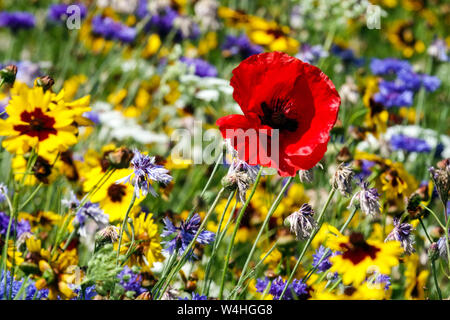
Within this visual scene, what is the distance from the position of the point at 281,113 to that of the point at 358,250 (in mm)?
272

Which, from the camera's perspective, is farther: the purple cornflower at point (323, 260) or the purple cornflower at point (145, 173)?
the purple cornflower at point (323, 260)

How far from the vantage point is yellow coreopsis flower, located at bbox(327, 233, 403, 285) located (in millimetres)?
827

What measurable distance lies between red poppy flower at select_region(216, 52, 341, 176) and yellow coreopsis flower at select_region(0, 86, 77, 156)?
29 cm

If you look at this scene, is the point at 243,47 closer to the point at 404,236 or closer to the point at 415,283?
the point at 415,283

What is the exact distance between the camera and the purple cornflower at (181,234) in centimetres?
98

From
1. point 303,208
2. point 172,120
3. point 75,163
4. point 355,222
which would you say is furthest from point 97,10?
point 303,208

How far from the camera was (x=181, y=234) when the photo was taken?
3.23 ft

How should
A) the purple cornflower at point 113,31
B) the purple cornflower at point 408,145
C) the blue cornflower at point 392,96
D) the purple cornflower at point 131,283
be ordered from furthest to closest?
the purple cornflower at point 113,31
the blue cornflower at point 392,96
the purple cornflower at point 408,145
the purple cornflower at point 131,283

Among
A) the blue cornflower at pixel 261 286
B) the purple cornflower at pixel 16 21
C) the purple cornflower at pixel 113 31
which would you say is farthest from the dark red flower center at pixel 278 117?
the purple cornflower at pixel 16 21

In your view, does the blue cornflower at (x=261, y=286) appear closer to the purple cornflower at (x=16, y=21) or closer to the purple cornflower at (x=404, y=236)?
the purple cornflower at (x=404, y=236)

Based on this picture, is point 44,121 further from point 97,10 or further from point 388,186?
point 97,10

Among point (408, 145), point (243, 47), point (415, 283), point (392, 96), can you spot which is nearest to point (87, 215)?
point (415, 283)

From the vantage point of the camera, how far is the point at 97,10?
3.12 meters

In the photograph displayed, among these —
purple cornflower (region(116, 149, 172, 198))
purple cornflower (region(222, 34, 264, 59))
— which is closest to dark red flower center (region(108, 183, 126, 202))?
Result: purple cornflower (region(116, 149, 172, 198))
